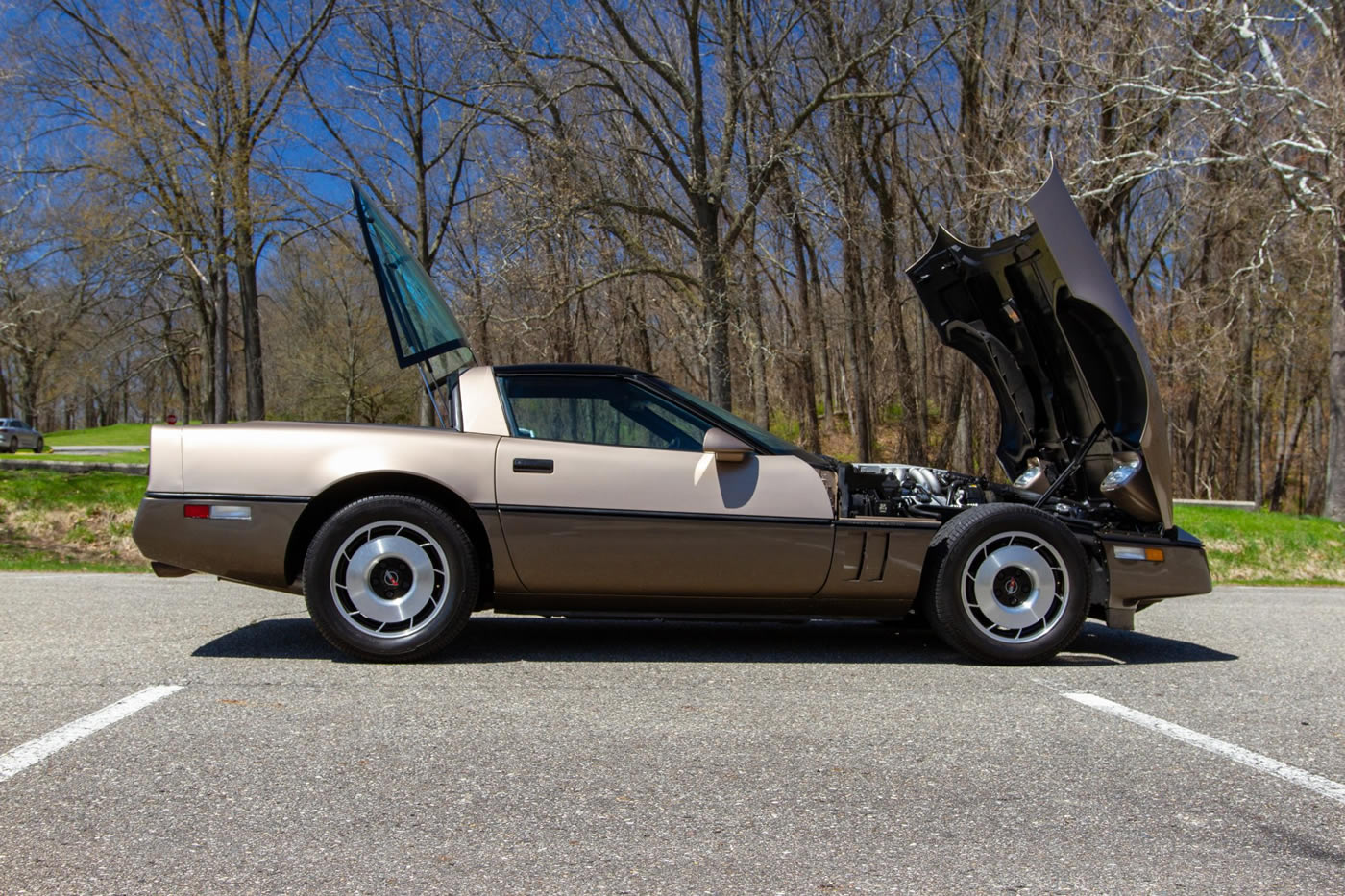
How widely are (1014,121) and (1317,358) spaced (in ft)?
57.0

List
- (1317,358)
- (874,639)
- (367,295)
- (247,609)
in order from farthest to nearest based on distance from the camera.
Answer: (367,295), (1317,358), (247,609), (874,639)

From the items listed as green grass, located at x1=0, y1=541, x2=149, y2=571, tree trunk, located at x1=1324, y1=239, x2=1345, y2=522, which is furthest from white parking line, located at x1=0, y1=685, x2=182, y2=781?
tree trunk, located at x1=1324, y1=239, x2=1345, y2=522

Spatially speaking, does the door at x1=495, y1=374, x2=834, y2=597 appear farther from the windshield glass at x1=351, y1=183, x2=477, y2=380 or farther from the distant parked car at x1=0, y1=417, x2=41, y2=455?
the distant parked car at x1=0, y1=417, x2=41, y2=455

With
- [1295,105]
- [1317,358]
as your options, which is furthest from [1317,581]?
[1317,358]

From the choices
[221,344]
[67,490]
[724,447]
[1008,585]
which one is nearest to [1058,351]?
[1008,585]

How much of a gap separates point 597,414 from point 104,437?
5445 centimetres

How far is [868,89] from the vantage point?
51.9ft

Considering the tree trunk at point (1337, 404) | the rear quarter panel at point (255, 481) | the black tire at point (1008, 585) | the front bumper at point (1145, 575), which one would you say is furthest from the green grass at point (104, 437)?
the front bumper at point (1145, 575)

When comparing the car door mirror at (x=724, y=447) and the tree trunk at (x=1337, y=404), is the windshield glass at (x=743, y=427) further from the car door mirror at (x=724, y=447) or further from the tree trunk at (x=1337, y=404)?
the tree trunk at (x=1337, y=404)

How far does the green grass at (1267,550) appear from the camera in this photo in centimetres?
941

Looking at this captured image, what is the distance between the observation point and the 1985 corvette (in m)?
4.39

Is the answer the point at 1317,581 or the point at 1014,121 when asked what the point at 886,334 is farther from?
the point at 1317,581

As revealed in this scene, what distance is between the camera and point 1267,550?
9891 mm

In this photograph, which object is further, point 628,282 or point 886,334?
point 886,334
